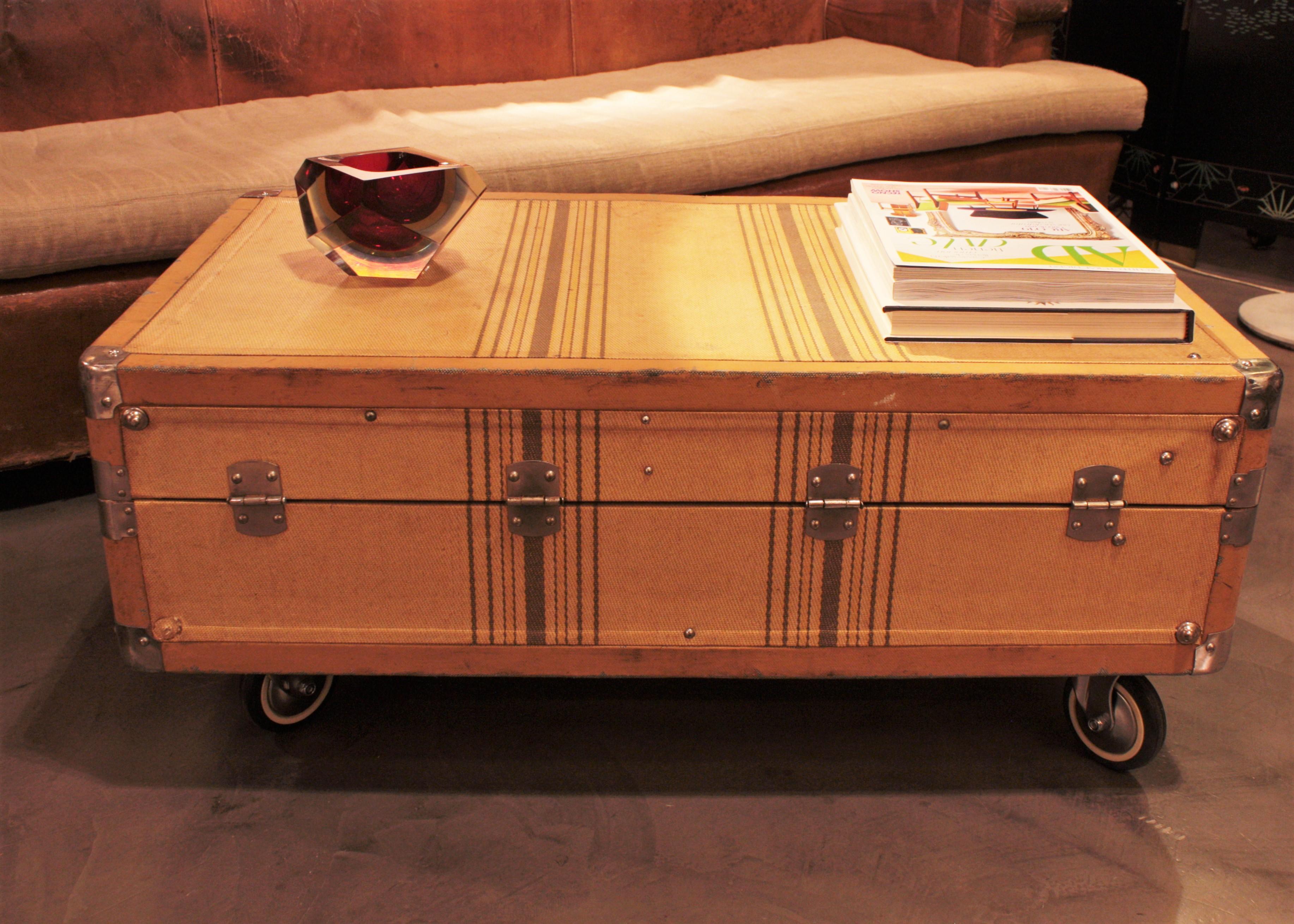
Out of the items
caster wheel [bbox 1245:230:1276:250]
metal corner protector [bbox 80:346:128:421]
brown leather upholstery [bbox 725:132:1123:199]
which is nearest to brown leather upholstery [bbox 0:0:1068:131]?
Answer: brown leather upholstery [bbox 725:132:1123:199]

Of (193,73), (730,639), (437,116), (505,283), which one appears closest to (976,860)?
(730,639)

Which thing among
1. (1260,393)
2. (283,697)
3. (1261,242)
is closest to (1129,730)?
(1260,393)

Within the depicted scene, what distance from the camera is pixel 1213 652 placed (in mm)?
1087

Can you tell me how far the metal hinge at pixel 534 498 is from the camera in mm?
1014

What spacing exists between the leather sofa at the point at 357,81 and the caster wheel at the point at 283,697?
627 mm

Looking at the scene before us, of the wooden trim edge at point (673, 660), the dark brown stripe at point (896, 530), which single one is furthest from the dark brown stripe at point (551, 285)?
the dark brown stripe at point (896, 530)

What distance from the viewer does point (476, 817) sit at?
3.65 ft

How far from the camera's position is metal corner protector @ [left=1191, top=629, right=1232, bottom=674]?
108 cm

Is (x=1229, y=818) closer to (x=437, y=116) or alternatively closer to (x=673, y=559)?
(x=673, y=559)

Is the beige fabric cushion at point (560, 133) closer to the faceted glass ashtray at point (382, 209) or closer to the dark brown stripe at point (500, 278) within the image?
the dark brown stripe at point (500, 278)

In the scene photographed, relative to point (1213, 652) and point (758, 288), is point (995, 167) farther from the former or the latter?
point (1213, 652)

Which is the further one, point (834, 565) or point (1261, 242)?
point (1261, 242)

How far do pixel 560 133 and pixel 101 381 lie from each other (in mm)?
1069

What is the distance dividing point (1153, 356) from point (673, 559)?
47 centimetres
